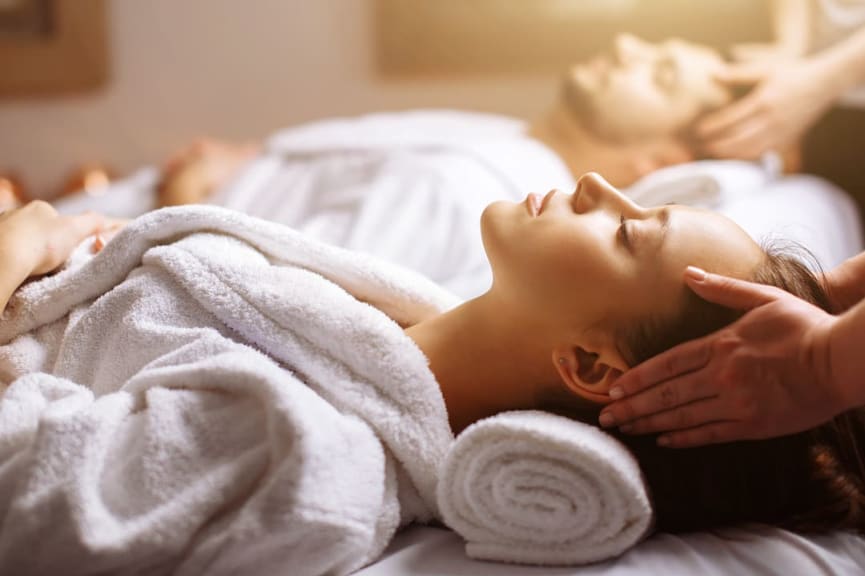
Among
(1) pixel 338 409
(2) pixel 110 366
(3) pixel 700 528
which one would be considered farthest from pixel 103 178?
(3) pixel 700 528

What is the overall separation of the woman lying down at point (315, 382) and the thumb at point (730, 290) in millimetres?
21

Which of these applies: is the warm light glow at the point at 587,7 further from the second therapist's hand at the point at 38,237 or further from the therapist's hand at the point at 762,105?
the second therapist's hand at the point at 38,237

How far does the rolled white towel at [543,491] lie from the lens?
717 mm

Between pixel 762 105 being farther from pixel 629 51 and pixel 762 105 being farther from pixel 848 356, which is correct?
pixel 848 356

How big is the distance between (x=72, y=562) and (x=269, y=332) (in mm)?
266

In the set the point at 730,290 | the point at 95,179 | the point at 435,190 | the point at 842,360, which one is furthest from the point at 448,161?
the point at 95,179

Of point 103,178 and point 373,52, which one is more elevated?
point 373,52

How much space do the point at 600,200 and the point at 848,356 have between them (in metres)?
0.29

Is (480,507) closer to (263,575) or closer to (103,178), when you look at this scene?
(263,575)

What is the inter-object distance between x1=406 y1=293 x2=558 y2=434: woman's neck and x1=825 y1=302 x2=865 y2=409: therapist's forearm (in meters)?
0.26

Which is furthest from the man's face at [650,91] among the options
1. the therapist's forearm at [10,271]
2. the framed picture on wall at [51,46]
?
the framed picture on wall at [51,46]

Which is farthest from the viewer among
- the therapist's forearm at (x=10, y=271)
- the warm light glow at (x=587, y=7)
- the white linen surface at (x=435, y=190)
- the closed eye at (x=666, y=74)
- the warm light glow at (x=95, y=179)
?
the warm light glow at (x=95, y=179)

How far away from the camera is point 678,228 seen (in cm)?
80

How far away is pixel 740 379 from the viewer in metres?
0.71
